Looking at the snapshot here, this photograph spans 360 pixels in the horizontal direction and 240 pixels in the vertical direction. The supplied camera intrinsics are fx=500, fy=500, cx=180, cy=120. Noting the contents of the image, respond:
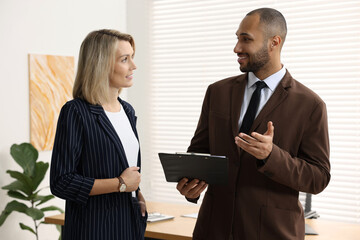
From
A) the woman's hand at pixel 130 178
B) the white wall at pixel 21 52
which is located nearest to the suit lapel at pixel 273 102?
the woman's hand at pixel 130 178

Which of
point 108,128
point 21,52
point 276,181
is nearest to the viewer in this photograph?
point 276,181

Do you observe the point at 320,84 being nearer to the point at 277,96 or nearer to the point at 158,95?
the point at 158,95

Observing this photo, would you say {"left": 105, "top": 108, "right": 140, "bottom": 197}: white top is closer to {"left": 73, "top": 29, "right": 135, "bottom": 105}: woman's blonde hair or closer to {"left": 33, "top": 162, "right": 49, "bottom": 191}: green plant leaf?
{"left": 73, "top": 29, "right": 135, "bottom": 105}: woman's blonde hair

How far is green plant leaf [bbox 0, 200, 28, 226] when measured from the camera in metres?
4.18

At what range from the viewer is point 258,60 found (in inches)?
85.8

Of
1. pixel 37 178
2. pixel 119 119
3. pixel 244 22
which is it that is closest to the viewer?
pixel 244 22

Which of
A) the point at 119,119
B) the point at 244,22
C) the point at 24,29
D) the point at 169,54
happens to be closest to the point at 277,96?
the point at 244,22

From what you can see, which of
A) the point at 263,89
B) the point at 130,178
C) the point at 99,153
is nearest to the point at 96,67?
the point at 99,153

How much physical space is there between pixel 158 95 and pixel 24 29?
1.93 meters

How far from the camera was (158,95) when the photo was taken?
601cm

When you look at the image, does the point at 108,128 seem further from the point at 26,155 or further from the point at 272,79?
the point at 26,155

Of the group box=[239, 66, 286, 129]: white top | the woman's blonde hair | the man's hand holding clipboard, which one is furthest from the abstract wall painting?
box=[239, 66, 286, 129]: white top

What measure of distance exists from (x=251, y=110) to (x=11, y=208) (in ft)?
9.16

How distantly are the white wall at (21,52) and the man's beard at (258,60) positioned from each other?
2.84m
